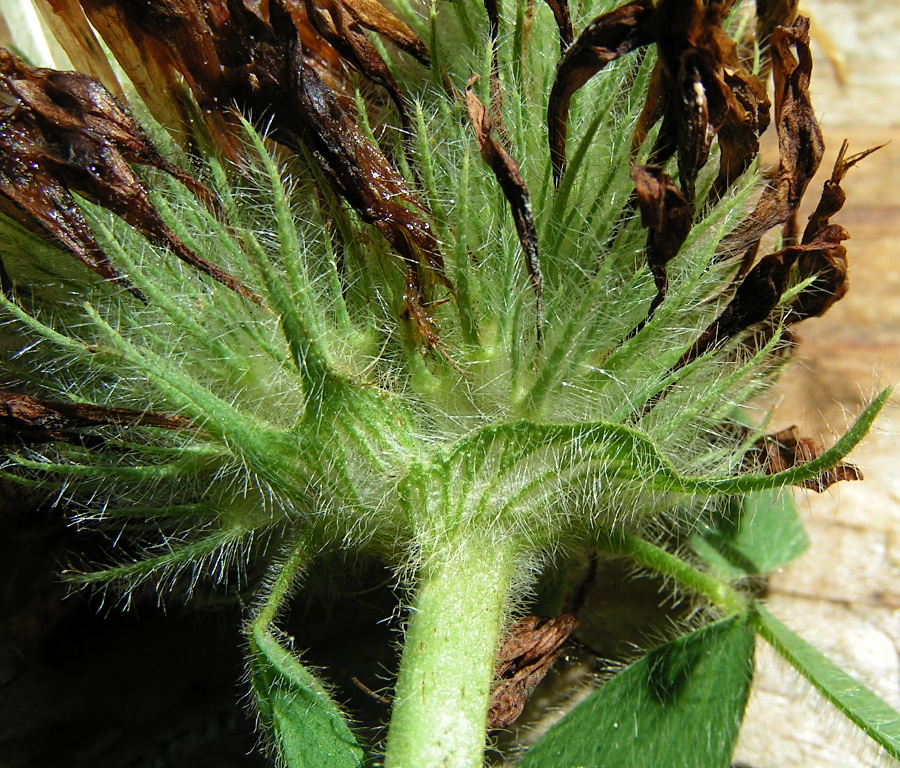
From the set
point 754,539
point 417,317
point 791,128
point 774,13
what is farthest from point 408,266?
point 754,539

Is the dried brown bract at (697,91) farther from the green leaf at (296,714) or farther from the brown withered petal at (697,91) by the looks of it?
the green leaf at (296,714)

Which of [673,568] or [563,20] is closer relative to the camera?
[563,20]

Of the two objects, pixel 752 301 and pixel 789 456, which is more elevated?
pixel 752 301

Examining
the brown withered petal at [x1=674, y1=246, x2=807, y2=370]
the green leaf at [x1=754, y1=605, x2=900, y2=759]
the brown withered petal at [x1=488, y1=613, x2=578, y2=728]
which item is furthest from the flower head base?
the green leaf at [x1=754, y1=605, x2=900, y2=759]

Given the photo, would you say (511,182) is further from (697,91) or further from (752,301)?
(752,301)

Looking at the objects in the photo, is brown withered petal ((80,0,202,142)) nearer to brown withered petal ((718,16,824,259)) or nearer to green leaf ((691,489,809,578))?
brown withered petal ((718,16,824,259))
